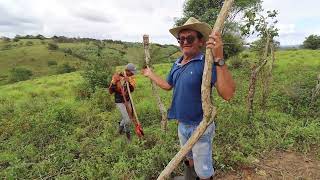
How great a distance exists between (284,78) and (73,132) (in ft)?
33.5

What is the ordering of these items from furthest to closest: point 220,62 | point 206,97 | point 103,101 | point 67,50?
point 67,50, point 103,101, point 206,97, point 220,62

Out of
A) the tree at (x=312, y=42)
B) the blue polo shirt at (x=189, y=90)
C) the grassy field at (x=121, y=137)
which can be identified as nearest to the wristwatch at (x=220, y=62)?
the blue polo shirt at (x=189, y=90)

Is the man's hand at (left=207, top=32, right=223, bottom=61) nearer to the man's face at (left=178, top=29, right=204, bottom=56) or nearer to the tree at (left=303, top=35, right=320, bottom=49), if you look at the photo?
the man's face at (left=178, top=29, right=204, bottom=56)

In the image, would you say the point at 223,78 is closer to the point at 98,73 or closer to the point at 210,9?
the point at 98,73

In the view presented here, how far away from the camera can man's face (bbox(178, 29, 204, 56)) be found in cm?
388

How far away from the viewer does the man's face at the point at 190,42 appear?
3875 millimetres

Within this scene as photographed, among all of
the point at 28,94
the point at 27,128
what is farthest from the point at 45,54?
the point at 27,128

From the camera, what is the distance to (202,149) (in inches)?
157

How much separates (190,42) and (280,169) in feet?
11.9

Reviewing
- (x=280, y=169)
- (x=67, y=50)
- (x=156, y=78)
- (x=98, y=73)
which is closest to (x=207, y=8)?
(x=98, y=73)

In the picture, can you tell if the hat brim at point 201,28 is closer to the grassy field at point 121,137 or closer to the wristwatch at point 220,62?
the wristwatch at point 220,62

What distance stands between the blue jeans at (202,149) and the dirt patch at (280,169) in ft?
7.40

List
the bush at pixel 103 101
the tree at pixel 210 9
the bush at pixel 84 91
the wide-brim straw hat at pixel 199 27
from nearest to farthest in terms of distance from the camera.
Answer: the wide-brim straw hat at pixel 199 27
the bush at pixel 103 101
the bush at pixel 84 91
the tree at pixel 210 9

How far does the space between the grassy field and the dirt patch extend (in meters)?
0.20
